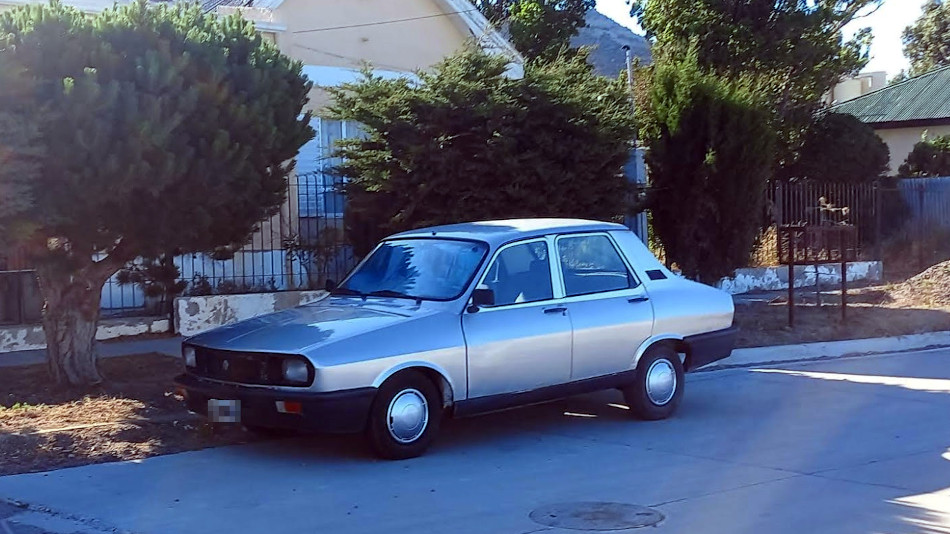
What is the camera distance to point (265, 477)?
7375mm

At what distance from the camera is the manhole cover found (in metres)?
6.16

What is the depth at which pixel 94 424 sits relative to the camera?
8617 millimetres

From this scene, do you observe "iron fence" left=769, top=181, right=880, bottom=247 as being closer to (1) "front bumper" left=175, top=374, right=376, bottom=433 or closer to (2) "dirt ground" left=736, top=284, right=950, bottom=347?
(2) "dirt ground" left=736, top=284, right=950, bottom=347

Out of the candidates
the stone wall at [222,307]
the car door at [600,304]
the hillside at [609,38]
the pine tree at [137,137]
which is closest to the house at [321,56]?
the stone wall at [222,307]

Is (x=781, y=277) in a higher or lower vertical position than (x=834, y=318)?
higher

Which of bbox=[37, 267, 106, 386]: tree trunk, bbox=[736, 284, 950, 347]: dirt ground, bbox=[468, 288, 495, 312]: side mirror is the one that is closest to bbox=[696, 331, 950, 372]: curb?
bbox=[736, 284, 950, 347]: dirt ground

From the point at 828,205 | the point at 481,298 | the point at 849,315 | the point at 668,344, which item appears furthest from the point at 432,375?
the point at 828,205

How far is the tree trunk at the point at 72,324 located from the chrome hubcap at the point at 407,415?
3628 millimetres

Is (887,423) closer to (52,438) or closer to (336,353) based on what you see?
(336,353)

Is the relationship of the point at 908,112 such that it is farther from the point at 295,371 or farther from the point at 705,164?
the point at 295,371

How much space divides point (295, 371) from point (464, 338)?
1266 millimetres

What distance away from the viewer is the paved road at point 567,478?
628cm

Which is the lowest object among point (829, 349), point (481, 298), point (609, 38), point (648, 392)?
point (829, 349)

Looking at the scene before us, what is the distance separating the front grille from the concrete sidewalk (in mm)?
4179
